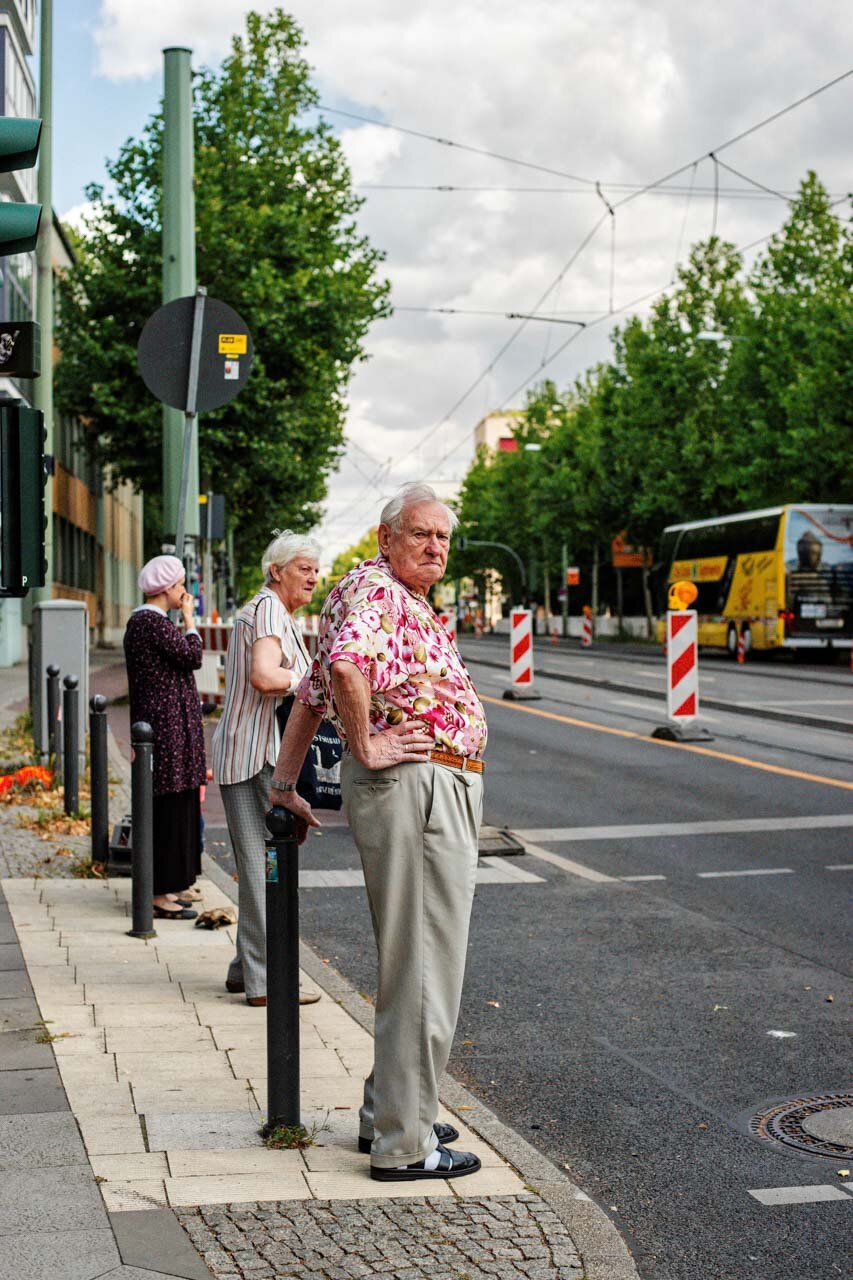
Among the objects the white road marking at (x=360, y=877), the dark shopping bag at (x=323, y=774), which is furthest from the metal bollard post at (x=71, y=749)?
the dark shopping bag at (x=323, y=774)

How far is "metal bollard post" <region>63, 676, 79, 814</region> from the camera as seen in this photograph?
1064 centimetres

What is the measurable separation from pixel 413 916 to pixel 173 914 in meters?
3.84

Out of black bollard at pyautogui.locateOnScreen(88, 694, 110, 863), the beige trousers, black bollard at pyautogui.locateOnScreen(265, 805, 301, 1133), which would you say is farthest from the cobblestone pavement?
black bollard at pyautogui.locateOnScreen(88, 694, 110, 863)

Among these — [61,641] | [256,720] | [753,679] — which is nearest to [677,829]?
[61,641]

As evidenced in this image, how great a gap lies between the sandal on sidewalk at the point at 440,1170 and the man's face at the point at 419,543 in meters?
1.45

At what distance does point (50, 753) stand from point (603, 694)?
14732 millimetres

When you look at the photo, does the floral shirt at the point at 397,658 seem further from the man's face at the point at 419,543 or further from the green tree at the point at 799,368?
the green tree at the point at 799,368

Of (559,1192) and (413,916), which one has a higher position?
(413,916)

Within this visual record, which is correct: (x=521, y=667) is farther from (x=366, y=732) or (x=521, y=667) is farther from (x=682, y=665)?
(x=366, y=732)

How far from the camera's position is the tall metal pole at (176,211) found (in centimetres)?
1280

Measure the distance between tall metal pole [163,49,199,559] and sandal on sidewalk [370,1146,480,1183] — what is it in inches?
343

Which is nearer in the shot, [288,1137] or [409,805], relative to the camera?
[409,805]

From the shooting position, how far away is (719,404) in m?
58.8

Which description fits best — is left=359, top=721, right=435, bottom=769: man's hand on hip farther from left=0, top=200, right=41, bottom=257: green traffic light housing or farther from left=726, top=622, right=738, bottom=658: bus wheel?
left=726, top=622, right=738, bottom=658: bus wheel
